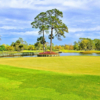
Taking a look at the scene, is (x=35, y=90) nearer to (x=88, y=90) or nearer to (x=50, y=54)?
(x=88, y=90)

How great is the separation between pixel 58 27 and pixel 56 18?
9.51 feet

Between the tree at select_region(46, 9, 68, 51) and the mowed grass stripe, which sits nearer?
the mowed grass stripe

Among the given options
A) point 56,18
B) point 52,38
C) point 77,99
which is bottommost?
point 77,99

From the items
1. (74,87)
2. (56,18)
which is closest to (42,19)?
(56,18)

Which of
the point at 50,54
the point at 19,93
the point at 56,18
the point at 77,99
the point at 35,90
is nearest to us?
the point at 77,99

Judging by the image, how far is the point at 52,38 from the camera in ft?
128

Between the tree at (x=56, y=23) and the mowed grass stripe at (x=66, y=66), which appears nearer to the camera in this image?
the mowed grass stripe at (x=66, y=66)

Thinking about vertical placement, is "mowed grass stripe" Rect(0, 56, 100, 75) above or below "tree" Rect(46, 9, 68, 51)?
below

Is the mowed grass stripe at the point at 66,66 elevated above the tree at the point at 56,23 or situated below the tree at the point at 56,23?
below

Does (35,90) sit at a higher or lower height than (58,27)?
lower

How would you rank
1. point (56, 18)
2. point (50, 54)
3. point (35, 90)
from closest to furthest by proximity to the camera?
point (35, 90) < point (50, 54) < point (56, 18)

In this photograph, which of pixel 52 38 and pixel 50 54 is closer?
pixel 50 54

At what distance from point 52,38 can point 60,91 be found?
3526cm

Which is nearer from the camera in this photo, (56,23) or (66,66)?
(66,66)
